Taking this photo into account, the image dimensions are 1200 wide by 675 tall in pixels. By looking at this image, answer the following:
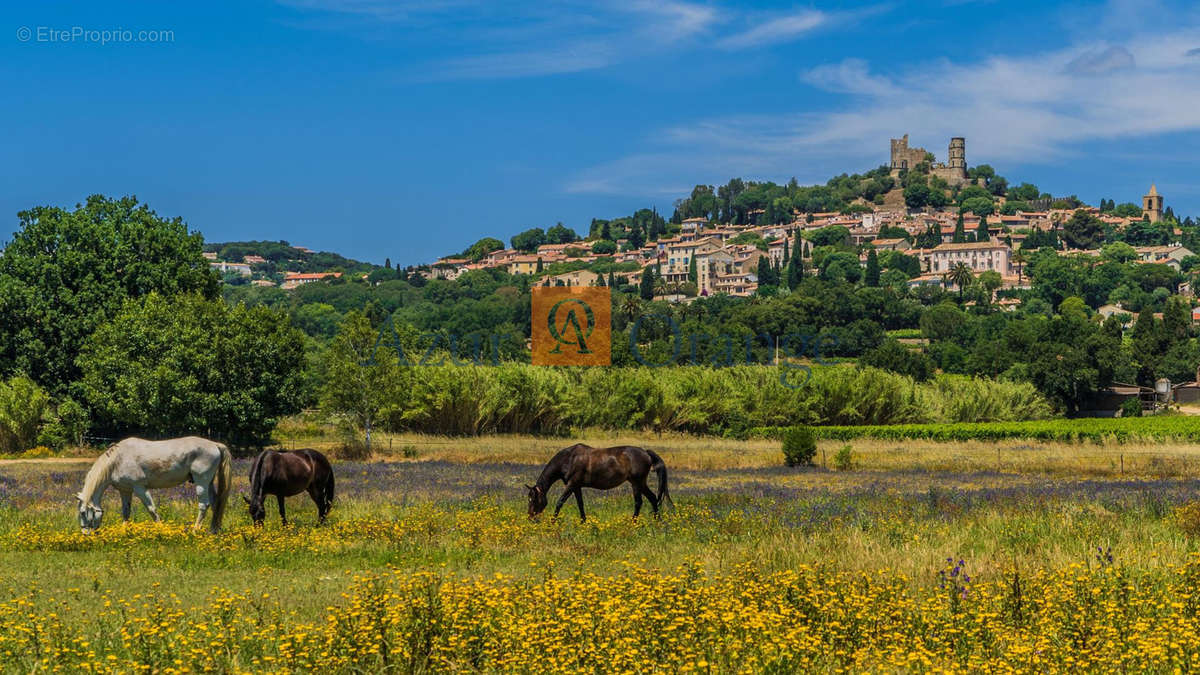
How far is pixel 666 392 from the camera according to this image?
214 feet

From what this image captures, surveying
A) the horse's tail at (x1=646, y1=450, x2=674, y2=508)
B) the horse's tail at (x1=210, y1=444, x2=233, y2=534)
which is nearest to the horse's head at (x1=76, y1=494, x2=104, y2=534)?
the horse's tail at (x1=210, y1=444, x2=233, y2=534)

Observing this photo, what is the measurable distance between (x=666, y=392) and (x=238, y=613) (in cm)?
5406

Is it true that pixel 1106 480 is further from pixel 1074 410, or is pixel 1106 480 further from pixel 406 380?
pixel 1074 410

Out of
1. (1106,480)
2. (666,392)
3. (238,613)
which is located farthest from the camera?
(666,392)

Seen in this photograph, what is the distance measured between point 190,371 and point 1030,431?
43272 millimetres

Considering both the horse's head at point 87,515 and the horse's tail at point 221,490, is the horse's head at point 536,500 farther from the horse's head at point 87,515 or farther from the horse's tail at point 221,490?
the horse's head at point 87,515

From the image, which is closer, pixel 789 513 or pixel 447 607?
pixel 447 607

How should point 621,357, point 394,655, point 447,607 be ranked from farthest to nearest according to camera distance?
point 621,357, point 447,607, point 394,655

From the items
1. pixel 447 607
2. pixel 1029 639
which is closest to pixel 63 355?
pixel 447 607

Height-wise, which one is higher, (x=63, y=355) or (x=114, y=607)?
(x=63, y=355)

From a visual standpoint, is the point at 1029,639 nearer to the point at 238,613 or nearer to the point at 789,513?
the point at 238,613

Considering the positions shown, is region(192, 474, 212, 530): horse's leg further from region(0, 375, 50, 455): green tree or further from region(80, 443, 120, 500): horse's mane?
region(0, 375, 50, 455): green tree

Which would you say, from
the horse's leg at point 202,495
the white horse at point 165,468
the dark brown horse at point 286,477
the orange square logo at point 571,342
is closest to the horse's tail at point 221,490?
the white horse at point 165,468

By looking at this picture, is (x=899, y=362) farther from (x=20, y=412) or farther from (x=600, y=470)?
(x=600, y=470)
